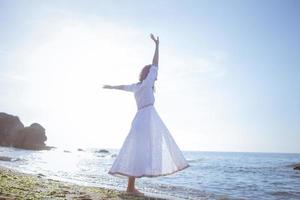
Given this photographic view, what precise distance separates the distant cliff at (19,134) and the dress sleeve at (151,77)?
286 feet

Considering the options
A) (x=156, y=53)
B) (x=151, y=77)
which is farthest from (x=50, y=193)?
(x=156, y=53)

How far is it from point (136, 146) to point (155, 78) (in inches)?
58.9

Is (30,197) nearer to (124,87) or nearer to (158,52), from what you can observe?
(124,87)

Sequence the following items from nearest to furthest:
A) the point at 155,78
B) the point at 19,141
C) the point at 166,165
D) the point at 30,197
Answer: the point at 30,197 < the point at 166,165 < the point at 155,78 < the point at 19,141

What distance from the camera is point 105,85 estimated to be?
741 centimetres

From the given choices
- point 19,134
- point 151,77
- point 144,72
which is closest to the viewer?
point 151,77

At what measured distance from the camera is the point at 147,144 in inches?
275

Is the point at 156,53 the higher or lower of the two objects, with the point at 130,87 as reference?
higher

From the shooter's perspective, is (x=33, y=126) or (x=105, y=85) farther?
(x=33, y=126)

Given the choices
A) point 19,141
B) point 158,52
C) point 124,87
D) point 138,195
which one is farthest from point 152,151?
point 19,141

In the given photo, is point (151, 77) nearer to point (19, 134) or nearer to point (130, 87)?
point (130, 87)

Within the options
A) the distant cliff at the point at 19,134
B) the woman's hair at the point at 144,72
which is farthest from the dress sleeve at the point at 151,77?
the distant cliff at the point at 19,134

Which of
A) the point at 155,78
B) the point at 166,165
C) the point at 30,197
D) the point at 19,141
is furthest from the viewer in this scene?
the point at 19,141

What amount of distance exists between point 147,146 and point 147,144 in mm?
43
